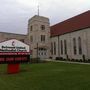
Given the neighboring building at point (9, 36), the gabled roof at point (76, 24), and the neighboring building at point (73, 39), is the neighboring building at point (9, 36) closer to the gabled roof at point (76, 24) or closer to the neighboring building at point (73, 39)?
the neighboring building at point (73, 39)

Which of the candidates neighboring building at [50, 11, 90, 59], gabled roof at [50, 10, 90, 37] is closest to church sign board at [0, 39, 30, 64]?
neighboring building at [50, 11, 90, 59]

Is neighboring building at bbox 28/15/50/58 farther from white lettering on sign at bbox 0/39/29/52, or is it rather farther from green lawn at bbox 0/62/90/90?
green lawn at bbox 0/62/90/90

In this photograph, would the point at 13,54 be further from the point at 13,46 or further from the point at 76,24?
the point at 76,24

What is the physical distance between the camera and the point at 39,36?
47.3 m

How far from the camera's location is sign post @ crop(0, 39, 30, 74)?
53.9 feet

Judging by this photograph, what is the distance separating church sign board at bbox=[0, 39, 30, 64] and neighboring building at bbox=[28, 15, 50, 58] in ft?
93.1

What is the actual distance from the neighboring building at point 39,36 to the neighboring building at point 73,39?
6.17 ft

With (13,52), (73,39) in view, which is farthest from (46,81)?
(73,39)

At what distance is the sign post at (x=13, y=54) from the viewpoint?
1644cm

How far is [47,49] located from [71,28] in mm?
11352

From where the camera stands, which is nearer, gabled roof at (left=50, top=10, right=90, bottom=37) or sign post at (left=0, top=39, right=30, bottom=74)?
sign post at (left=0, top=39, right=30, bottom=74)

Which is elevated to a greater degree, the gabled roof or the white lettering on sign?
the gabled roof

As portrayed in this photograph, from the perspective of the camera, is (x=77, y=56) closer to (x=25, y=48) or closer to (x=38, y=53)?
(x=38, y=53)

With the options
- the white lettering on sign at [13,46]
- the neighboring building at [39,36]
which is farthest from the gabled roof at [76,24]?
the white lettering on sign at [13,46]
